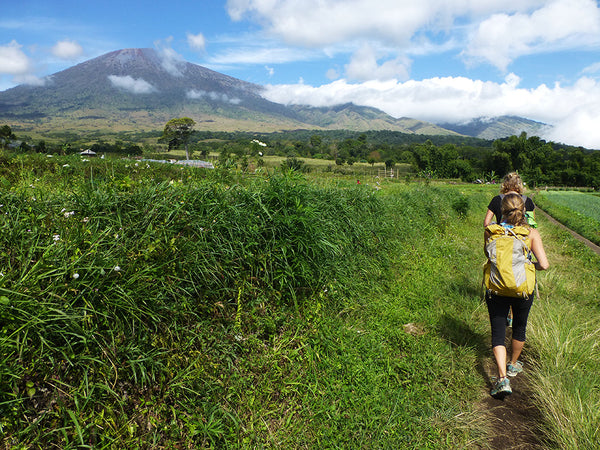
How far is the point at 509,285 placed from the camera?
2.83 metres

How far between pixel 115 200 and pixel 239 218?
105cm

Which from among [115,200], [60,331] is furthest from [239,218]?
[60,331]

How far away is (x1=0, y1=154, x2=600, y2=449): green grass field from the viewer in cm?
185

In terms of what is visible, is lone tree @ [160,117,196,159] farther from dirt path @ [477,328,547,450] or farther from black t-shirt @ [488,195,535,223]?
dirt path @ [477,328,547,450]

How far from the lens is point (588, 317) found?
13.4 ft

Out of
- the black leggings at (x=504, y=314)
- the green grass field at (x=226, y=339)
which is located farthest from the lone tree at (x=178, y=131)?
the black leggings at (x=504, y=314)

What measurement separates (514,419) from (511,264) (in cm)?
124

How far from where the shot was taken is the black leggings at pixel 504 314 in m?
3.02

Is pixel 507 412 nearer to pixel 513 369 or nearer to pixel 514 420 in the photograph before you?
pixel 514 420

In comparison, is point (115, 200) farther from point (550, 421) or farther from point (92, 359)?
point (550, 421)

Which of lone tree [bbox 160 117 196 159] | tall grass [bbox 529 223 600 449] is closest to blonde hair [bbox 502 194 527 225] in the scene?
tall grass [bbox 529 223 600 449]

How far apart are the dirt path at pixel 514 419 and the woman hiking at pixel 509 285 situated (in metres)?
0.10

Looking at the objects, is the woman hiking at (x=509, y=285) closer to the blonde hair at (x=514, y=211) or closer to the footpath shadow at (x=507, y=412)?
the blonde hair at (x=514, y=211)

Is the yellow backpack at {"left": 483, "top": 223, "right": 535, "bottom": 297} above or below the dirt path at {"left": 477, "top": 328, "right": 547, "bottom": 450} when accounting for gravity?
above
